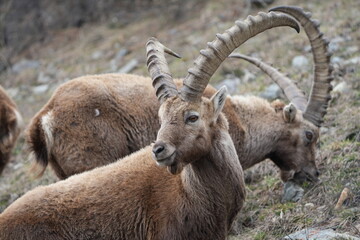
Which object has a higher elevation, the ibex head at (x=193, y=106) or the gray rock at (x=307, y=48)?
the ibex head at (x=193, y=106)

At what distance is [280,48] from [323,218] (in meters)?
7.84

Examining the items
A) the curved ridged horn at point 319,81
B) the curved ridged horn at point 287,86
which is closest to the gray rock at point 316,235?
the curved ridged horn at point 319,81

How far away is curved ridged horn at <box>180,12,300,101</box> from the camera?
6902 mm

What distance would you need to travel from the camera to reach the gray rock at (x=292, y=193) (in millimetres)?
8961

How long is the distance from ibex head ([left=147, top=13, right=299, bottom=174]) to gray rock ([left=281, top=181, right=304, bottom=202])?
2262 mm

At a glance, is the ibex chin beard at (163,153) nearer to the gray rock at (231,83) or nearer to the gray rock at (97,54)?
the gray rock at (231,83)

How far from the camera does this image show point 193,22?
19609mm

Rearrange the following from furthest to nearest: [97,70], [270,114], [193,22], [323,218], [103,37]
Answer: [103,37], [193,22], [97,70], [270,114], [323,218]

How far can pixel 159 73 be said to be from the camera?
7348 mm

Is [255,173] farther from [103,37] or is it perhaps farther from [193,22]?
[103,37]

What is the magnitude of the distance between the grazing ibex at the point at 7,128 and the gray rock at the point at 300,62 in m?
5.98

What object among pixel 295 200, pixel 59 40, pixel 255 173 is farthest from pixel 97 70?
pixel 295 200

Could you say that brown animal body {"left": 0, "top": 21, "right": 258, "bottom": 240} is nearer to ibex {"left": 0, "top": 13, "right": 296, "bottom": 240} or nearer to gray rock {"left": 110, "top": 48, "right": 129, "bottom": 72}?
ibex {"left": 0, "top": 13, "right": 296, "bottom": 240}

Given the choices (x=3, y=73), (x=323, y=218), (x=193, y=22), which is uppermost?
(x=323, y=218)
